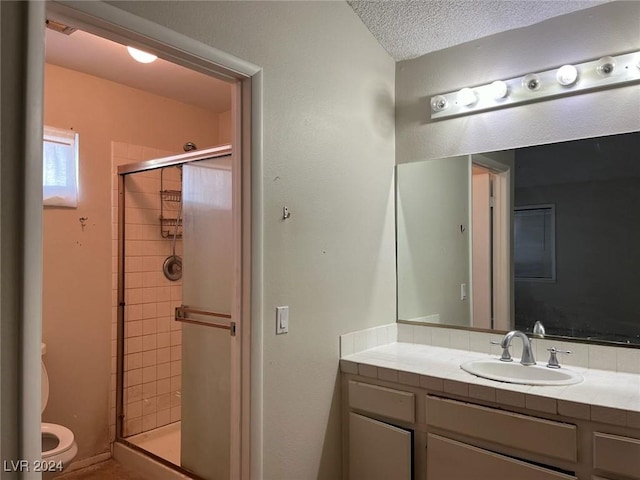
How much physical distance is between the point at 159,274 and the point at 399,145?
186 cm

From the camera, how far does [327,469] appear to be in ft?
6.77

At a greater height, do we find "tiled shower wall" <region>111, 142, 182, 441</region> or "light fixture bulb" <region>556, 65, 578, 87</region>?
"light fixture bulb" <region>556, 65, 578, 87</region>

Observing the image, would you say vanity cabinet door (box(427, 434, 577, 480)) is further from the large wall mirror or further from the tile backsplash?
the large wall mirror

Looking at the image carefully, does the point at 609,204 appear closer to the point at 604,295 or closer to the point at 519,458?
the point at 604,295

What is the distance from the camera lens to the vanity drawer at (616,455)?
1.44 m

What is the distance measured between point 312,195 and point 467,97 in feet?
3.31

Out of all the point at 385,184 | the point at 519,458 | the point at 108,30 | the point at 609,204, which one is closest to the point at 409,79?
the point at 385,184

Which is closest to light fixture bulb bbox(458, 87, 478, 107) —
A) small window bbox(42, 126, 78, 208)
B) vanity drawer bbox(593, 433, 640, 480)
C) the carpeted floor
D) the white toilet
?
vanity drawer bbox(593, 433, 640, 480)

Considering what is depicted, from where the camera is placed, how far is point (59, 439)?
2.23m

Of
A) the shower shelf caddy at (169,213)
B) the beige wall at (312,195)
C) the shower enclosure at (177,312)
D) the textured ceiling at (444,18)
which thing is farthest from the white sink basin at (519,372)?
the shower shelf caddy at (169,213)

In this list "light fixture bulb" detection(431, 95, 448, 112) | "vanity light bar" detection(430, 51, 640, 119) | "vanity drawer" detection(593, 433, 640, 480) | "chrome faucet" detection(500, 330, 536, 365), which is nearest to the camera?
"vanity drawer" detection(593, 433, 640, 480)

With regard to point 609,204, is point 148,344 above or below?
below

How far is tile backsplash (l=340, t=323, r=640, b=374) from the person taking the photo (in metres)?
1.91

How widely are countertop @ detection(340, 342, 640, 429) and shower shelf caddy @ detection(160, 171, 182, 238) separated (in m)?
1.68
